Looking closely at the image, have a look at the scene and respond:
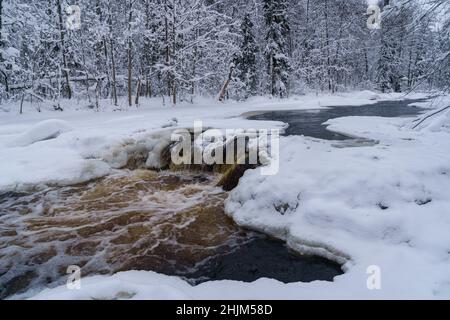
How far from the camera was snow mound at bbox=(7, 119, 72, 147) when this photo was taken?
10.5 m

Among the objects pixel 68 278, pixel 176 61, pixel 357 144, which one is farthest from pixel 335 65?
pixel 68 278

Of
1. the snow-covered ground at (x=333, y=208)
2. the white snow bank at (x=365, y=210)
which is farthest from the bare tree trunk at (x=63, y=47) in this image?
the white snow bank at (x=365, y=210)

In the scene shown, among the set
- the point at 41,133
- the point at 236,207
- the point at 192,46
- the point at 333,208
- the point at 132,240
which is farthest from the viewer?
the point at 192,46

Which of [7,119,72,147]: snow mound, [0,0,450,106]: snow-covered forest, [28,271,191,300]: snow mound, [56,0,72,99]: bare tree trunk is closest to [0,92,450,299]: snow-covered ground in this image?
[28,271,191,300]: snow mound

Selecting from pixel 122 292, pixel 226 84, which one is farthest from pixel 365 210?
pixel 226 84

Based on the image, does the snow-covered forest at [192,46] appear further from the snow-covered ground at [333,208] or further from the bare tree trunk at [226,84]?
the snow-covered ground at [333,208]

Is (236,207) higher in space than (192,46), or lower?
lower

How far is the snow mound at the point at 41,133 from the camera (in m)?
10.5

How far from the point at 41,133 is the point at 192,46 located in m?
14.1

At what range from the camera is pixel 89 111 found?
1925 centimetres

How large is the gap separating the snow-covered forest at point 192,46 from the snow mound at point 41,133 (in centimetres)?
614

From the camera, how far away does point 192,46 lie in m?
23.0

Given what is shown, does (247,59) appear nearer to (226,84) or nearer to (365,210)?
(226,84)

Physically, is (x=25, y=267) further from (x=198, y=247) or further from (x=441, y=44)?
(x=441, y=44)
